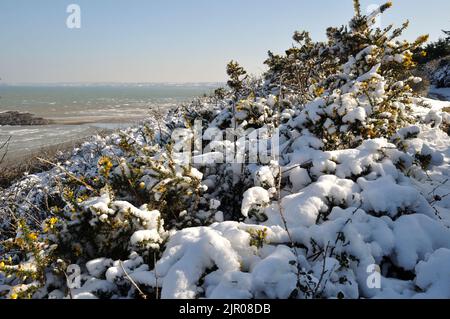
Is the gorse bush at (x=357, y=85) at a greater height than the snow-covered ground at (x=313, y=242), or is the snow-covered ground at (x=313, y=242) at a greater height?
the gorse bush at (x=357, y=85)

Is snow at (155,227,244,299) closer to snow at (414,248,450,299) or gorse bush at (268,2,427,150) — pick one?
snow at (414,248,450,299)

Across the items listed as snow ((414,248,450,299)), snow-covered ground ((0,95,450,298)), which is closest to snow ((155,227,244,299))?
snow-covered ground ((0,95,450,298))

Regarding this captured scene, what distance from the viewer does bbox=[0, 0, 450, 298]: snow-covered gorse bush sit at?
7.02 feet

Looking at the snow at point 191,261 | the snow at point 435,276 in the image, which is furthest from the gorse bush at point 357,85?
the snow at point 191,261

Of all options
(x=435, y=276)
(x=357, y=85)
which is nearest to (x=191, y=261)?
(x=435, y=276)

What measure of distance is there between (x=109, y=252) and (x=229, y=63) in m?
5.12

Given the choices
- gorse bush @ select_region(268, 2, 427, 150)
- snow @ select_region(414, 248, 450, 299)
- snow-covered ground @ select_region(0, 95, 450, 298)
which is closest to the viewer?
snow @ select_region(414, 248, 450, 299)

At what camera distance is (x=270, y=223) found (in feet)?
9.32

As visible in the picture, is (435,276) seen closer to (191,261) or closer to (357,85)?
(191,261)

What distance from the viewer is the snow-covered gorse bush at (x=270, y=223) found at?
214cm

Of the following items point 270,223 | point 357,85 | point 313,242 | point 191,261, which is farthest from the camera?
point 357,85

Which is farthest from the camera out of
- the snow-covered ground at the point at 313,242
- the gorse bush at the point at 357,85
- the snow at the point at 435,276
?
the gorse bush at the point at 357,85

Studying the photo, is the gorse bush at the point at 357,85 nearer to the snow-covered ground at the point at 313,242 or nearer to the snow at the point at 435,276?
the snow-covered ground at the point at 313,242

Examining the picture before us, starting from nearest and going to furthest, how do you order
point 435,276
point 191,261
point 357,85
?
1. point 435,276
2. point 191,261
3. point 357,85
